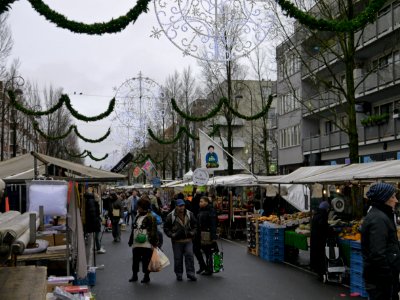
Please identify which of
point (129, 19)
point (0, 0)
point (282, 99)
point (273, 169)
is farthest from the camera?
point (273, 169)

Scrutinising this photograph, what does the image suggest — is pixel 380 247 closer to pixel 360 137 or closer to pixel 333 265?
pixel 333 265

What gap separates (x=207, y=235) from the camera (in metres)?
12.6

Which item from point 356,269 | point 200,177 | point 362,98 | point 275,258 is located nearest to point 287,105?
point 362,98

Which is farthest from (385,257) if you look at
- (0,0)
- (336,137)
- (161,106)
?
(336,137)

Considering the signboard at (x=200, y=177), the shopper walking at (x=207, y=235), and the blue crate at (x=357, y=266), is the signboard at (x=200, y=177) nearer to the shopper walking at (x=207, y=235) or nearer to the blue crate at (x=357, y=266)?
the shopper walking at (x=207, y=235)

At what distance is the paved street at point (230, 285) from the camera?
398 inches

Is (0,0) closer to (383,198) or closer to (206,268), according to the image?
(383,198)

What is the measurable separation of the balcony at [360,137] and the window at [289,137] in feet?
9.15

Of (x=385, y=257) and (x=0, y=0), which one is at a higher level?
(x=0, y=0)

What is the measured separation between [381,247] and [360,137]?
28325 millimetres

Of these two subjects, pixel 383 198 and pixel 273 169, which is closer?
pixel 383 198

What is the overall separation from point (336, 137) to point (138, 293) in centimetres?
2797

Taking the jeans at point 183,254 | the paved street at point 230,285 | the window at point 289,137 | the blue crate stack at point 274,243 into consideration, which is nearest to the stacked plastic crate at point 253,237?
the blue crate stack at point 274,243

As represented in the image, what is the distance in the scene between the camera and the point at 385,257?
5812mm
